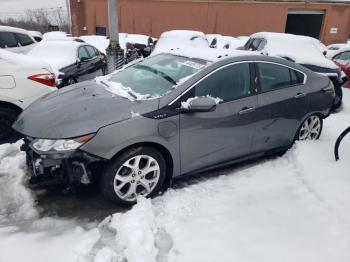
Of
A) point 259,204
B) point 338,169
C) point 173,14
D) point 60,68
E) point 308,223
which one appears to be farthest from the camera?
point 173,14

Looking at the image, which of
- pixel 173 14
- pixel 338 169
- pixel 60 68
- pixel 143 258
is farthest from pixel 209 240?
pixel 173 14

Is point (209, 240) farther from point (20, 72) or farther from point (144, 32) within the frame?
point (144, 32)

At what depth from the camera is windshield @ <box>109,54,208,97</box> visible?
3697mm

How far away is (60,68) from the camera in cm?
799

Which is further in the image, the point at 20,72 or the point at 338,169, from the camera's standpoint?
the point at 20,72

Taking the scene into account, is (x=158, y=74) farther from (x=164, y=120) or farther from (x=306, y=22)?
(x=306, y=22)

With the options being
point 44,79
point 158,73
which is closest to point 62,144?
point 158,73

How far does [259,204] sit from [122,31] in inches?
898

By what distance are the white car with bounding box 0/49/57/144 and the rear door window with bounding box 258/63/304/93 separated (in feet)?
10.5

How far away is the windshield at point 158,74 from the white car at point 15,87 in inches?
53.0

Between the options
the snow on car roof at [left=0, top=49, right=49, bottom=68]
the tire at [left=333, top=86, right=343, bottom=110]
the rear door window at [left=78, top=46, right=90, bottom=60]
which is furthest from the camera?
the rear door window at [left=78, top=46, right=90, bottom=60]

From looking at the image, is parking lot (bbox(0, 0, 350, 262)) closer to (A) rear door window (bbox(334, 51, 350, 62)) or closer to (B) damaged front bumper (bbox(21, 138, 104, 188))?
(B) damaged front bumper (bbox(21, 138, 104, 188))

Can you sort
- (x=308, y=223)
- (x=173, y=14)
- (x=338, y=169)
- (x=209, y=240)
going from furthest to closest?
(x=173, y=14)
(x=338, y=169)
(x=308, y=223)
(x=209, y=240)

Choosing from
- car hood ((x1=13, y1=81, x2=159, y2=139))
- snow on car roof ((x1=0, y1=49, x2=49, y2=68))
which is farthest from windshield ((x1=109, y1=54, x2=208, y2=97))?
snow on car roof ((x1=0, y1=49, x2=49, y2=68))
